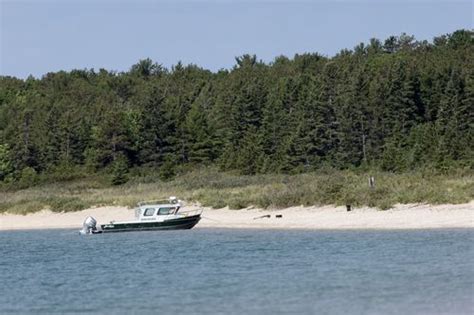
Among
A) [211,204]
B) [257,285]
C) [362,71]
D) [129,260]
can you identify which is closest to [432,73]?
[362,71]

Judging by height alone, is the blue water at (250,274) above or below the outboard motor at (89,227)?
below

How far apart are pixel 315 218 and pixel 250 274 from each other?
16.9 meters

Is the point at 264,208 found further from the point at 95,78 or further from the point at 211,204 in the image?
the point at 95,78

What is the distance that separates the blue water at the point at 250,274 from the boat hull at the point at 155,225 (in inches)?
149

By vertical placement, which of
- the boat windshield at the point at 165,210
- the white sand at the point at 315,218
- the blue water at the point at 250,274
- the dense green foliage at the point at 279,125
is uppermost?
the dense green foliage at the point at 279,125

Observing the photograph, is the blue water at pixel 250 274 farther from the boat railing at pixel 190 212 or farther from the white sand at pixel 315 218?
the boat railing at pixel 190 212

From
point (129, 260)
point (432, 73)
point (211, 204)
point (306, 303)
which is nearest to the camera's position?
point (306, 303)

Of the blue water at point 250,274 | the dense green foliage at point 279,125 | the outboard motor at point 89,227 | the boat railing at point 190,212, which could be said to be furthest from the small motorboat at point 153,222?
the dense green foliage at point 279,125

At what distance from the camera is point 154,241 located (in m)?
44.5

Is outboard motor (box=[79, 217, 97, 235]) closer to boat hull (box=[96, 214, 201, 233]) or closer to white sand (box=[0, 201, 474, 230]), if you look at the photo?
boat hull (box=[96, 214, 201, 233])

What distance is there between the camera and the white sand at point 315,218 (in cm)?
4081

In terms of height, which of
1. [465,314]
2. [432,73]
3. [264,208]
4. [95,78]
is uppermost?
[95,78]

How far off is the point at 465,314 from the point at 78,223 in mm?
38984

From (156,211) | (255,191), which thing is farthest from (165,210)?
(255,191)
